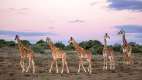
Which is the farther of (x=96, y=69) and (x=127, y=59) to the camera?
(x=127, y=59)

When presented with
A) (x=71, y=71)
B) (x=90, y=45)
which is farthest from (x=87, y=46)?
(x=71, y=71)

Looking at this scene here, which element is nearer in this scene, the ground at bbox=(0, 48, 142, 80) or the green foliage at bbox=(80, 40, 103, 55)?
the ground at bbox=(0, 48, 142, 80)

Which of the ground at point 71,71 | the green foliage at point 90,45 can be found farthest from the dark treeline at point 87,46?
the ground at point 71,71

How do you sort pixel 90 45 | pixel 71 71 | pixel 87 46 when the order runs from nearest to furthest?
pixel 71 71 → pixel 87 46 → pixel 90 45

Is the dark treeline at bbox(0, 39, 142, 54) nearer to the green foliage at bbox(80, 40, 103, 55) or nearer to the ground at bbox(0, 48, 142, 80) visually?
the green foliage at bbox(80, 40, 103, 55)

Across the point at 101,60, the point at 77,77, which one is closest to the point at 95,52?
the point at 101,60

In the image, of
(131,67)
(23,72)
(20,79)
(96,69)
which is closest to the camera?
(20,79)

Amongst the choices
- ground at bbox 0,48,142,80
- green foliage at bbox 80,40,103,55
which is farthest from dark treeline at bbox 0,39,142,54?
ground at bbox 0,48,142,80

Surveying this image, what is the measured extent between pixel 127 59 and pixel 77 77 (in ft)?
23.2

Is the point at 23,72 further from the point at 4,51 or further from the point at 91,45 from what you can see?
the point at 91,45

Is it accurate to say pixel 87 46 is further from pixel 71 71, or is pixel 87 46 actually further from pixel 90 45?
pixel 71 71

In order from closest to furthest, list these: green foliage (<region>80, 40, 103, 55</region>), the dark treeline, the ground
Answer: the ground, the dark treeline, green foliage (<region>80, 40, 103, 55</region>)

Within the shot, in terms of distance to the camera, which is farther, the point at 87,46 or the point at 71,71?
the point at 87,46

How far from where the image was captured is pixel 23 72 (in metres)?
20.6
